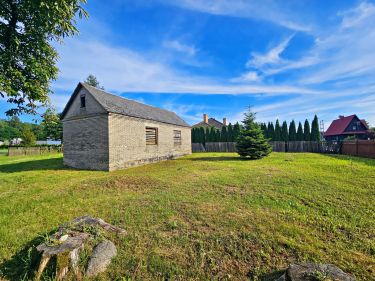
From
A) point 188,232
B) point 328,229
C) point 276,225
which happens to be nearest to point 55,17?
point 188,232

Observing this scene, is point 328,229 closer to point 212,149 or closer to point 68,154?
point 68,154

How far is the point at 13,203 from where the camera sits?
5.71m

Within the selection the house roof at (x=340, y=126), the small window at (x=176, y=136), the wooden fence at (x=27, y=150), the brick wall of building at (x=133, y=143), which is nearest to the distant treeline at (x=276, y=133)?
the small window at (x=176, y=136)

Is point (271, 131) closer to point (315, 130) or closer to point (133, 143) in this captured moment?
point (315, 130)

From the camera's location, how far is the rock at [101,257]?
270 cm

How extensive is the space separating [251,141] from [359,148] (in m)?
8.95

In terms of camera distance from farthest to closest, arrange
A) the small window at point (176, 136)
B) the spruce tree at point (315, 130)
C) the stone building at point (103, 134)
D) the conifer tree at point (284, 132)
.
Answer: the conifer tree at point (284, 132), the spruce tree at point (315, 130), the small window at point (176, 136), the stone building at point (103, 134)

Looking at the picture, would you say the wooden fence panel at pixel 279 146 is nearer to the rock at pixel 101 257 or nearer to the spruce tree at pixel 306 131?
the spruce tree at pixel 306 131

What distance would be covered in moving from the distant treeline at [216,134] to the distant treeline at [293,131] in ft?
13.3

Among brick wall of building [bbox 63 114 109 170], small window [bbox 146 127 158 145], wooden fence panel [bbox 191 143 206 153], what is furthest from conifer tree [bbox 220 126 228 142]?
brick wall of building [bbox 63 114 109 170]

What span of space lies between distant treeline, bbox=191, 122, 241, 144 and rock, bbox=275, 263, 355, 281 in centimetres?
2383

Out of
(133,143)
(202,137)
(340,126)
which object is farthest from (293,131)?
(133,143)

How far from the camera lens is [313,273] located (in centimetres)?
221

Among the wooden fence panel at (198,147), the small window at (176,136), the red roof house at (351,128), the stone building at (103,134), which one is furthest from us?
the red roof house at (351,128)
